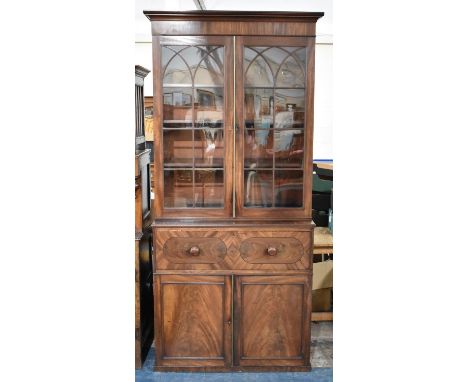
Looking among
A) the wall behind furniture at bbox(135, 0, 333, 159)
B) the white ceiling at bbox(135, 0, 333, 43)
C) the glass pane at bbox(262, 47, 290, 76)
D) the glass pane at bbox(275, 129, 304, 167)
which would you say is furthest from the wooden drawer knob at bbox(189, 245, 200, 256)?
the wall behind furniture at bbox(135, 0, 333, 159)

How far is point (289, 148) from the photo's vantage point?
232 cm

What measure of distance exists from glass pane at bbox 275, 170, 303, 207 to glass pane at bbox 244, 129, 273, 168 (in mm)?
76

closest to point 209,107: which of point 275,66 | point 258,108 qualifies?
point 258,108

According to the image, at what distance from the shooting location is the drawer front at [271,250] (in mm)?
2258

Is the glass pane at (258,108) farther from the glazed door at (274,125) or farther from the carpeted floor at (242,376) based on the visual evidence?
the carpeted floor at (242,376)

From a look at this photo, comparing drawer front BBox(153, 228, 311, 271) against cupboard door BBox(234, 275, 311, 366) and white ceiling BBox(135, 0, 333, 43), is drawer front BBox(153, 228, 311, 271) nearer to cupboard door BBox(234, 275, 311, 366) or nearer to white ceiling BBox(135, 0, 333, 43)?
cupboard door BBox(234, 275, 311, 366)

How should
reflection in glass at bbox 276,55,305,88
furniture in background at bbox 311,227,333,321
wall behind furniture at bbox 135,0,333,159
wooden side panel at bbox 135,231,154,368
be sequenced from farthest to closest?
wall behind furniture at bbox 135,0,333,159, furniture in background at bbox 311,227,333,321, wooden side panel at bbox 135,231,154,368, reflection in glass at bbox 276,55,305,88

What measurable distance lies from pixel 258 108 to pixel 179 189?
0.52m

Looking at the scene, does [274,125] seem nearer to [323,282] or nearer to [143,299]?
[323,282]

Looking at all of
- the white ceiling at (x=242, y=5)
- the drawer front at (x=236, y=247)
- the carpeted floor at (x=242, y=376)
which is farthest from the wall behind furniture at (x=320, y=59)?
the carpeted floor at (x=242, y=376)

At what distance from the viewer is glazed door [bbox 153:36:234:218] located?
2.22 metres
